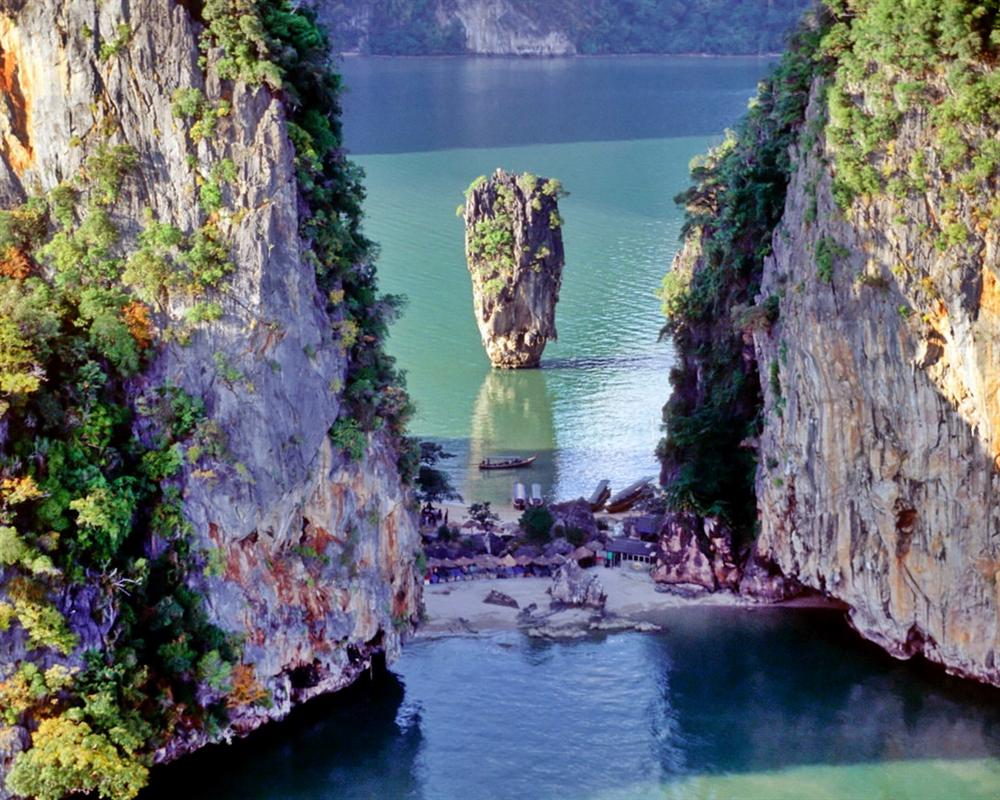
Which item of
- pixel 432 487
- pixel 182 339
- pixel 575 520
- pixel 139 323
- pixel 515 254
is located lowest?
pixel 575 520

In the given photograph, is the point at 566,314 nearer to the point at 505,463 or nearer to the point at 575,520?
the point at 505,463

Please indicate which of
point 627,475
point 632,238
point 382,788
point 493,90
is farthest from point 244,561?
point 493,90

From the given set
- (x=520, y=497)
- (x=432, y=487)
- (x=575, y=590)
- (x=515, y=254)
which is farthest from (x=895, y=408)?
(x=515, y=254)

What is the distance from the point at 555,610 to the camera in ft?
133

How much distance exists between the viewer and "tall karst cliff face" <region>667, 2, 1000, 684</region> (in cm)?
3438

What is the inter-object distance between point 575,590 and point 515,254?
21.9m

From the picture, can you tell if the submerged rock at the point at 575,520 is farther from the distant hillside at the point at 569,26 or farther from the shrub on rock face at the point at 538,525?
the distant hillside at the point at 569,26

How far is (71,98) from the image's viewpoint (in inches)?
1308

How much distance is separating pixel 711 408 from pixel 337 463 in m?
12.5

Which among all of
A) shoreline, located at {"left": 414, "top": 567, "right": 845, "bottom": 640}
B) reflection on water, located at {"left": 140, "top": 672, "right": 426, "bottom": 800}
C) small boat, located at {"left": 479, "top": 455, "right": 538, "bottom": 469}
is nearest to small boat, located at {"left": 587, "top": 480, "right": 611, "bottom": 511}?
small boat, located at {"left": 479, "top": 455, "right": 538, "bottom": 469}

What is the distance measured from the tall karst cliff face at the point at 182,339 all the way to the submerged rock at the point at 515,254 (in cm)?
2516

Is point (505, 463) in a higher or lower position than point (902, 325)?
lower

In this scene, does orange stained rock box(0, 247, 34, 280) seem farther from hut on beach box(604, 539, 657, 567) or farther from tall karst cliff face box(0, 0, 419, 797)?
hut on beach box(604, 539, 657, 567)

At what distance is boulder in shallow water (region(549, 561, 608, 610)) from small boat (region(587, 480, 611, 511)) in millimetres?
7346
